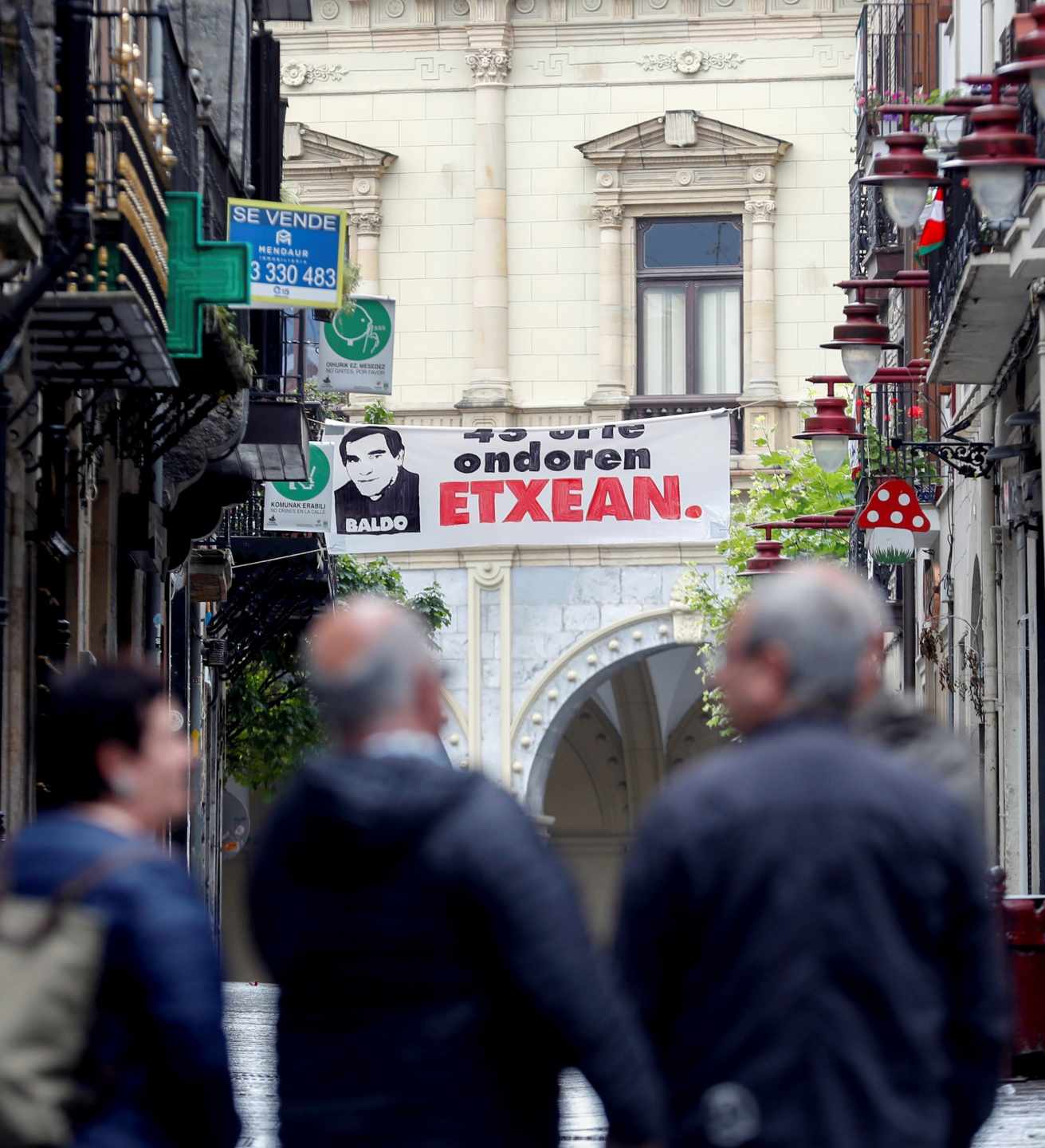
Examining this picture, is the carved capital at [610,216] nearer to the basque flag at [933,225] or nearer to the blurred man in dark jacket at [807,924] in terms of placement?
the basque flag at [933,225]

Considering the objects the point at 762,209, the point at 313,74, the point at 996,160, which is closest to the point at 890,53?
the point at 762,209

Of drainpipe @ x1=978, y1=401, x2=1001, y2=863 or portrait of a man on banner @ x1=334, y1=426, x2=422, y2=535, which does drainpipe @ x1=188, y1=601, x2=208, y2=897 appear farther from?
portrait of a man on banner @ x1=334, y1=426, x2=422, y2=535

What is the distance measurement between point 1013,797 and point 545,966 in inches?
652

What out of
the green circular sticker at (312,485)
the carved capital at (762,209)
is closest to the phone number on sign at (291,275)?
the green circular sticker at (312,485)

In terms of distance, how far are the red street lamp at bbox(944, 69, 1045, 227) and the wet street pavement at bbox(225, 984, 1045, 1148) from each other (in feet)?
12.9

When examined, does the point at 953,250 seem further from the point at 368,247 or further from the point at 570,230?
the point at 368,247

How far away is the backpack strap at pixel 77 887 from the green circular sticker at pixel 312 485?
67.8ft

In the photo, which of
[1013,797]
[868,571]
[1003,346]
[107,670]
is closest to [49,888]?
[107,670]

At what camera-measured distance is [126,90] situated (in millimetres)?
12125

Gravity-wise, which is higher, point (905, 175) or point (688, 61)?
point (688, 61)

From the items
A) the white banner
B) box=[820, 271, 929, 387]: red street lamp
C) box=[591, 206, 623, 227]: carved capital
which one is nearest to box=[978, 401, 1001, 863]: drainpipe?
box=[820, 271, 929, 387]: red street lamp

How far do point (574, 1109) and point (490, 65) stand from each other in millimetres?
26968

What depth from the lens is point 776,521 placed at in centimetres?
3175

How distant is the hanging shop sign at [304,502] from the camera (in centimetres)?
2555
